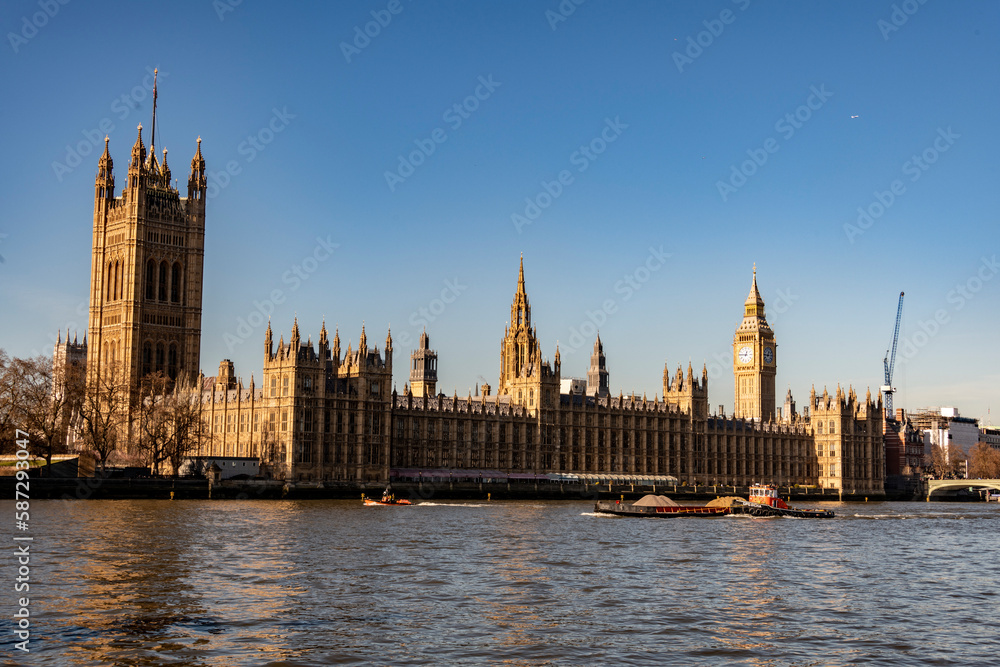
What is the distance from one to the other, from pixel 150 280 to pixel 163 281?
2.24 meters

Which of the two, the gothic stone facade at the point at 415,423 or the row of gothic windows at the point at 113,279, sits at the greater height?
the row of gothic windows at the point at 113,279

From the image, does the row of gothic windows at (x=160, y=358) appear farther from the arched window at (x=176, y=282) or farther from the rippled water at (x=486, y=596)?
the rippled water at (x=486, y=596)

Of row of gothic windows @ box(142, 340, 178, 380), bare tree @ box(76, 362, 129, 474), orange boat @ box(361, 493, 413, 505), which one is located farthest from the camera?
row of gothic windows @ box(142, 340, 178, 380)

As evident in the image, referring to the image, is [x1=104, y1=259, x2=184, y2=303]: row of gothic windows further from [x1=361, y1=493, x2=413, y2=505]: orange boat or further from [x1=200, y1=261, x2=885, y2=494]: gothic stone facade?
[x1=361, y1=493, x2=413, y2=505]: orange boat

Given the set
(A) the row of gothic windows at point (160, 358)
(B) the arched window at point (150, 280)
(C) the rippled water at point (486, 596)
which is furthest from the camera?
(B) the arched window at point (150, 280)

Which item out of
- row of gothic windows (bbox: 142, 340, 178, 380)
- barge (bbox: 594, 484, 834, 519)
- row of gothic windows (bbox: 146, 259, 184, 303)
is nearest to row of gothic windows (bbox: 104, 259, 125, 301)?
row of gothic windows (bbox: 146, 259, 184, 303)

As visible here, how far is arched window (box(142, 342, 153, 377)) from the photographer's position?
627 ft

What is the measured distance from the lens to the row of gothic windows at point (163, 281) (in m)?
195

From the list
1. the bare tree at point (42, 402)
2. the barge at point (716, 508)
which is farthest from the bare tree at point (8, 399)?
the barge at point (716, 508)

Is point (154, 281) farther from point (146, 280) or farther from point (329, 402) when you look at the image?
point (329, 402)

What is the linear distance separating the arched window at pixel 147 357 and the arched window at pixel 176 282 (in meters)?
9.10

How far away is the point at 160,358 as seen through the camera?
635 ft

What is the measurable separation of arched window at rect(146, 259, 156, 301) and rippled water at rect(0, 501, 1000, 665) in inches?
4425

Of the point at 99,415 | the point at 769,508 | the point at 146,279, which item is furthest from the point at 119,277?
the point at 769,508
